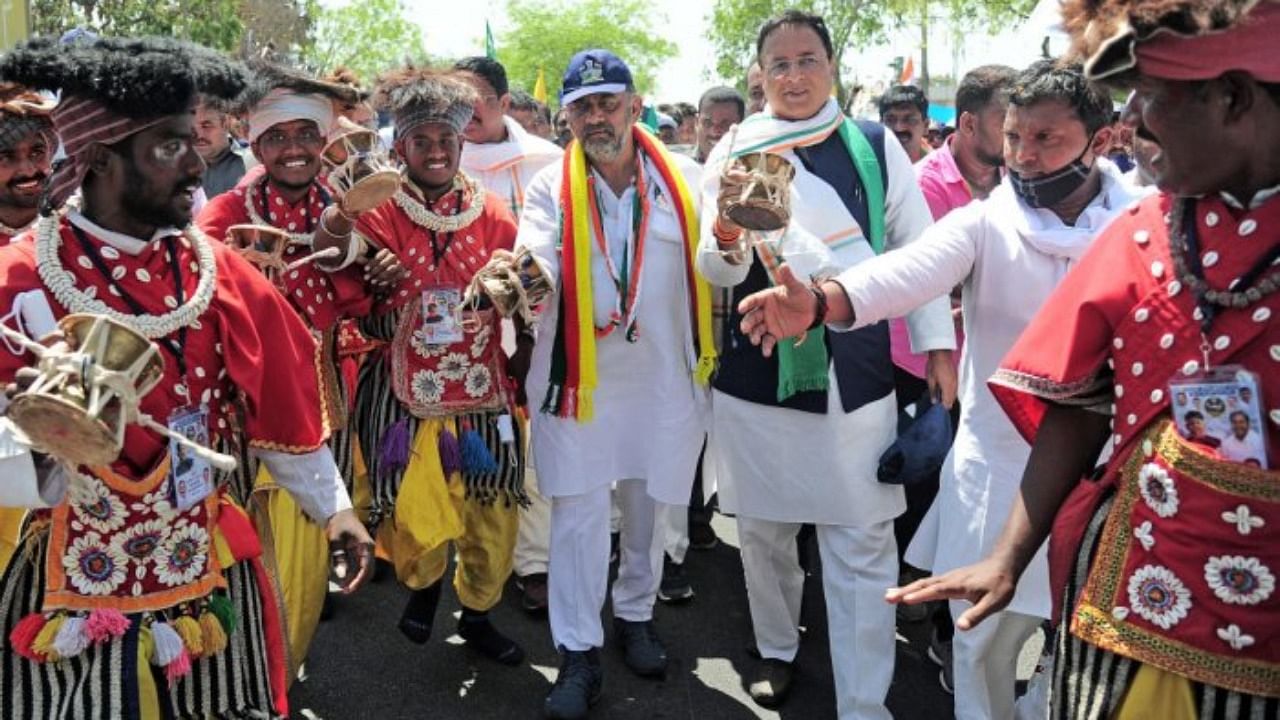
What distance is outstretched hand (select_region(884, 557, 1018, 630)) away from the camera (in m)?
2.31

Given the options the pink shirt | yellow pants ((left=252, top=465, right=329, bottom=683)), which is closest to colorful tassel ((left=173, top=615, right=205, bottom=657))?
yellow pants ((left=252, top=465, right=329, bottom=683))

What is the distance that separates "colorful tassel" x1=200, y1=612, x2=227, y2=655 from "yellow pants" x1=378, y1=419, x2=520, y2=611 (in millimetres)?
1657

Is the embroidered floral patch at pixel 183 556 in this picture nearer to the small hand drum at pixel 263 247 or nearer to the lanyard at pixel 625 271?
the small hand drum at pixel 263 247

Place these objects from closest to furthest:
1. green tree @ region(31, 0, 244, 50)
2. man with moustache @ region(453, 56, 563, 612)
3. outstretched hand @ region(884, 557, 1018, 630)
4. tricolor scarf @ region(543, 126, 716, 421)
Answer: outstretched hand @ region(884, 557, 1018, 630)
tricolor scarf @ region(543, 126, 716, 421)
man with moustache @ region(453, 56, 563, 612)
green tree @ region(31, 0, 244, 50)

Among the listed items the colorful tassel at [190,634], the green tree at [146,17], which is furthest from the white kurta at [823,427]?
the green tree at [146,17]

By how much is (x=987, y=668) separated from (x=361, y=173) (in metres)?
2.66

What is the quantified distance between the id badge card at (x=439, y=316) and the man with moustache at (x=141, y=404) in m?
1.56

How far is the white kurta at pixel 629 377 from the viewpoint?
4293 mm

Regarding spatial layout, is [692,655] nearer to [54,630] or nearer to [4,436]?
[54,630]

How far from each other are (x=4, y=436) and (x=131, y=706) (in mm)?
703

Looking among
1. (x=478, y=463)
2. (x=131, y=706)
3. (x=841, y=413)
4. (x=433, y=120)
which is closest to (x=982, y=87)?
(x=841, y=413)

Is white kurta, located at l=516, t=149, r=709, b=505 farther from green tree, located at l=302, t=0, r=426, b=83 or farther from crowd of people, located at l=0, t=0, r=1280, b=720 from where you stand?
green tree, located at l=302, t=0, r=426, b=83

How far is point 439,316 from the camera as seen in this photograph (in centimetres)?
439

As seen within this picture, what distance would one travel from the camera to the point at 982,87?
210 inches
